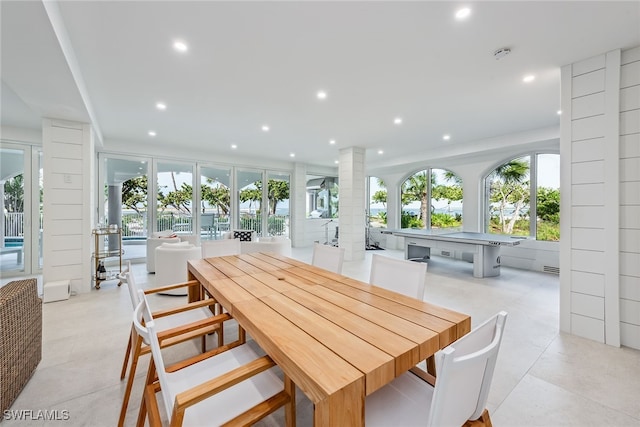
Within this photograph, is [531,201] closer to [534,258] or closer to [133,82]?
[534,258]

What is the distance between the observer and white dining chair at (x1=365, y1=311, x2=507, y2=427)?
752 mm

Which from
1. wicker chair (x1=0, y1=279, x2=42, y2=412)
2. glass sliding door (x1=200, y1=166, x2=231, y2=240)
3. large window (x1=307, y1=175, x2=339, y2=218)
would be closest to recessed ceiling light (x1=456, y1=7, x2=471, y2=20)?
wicker chair (x1=0, y1=279, x2=42, y2=412)

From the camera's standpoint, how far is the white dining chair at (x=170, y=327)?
139cm

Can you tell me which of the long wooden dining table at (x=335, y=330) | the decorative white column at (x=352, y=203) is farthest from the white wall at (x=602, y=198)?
the decorative white column at (x=352, y=203)

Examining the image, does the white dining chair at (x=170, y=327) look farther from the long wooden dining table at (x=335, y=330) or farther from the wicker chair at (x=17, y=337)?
the wicker chair at (x=17, y=337)

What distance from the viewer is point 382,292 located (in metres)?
1.66

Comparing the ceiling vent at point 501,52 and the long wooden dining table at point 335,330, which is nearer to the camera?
the long wooden dining table at point 335,330

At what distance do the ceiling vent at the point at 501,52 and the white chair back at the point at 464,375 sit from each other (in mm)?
2502

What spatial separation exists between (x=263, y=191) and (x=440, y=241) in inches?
193

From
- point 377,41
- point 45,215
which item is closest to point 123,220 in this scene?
point 45,215

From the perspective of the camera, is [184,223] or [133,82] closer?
[133,82]

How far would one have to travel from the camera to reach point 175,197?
632 cm

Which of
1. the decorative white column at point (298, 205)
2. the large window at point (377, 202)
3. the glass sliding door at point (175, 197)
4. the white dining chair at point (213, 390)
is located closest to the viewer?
the white dining chair at point (213, 390)

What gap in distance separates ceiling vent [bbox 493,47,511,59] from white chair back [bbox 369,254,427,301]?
2.13 meters
